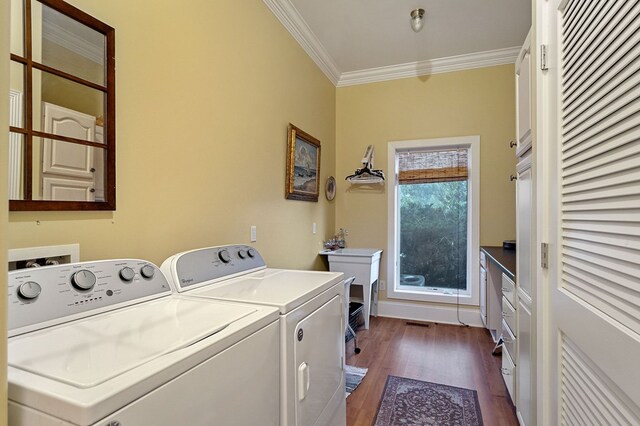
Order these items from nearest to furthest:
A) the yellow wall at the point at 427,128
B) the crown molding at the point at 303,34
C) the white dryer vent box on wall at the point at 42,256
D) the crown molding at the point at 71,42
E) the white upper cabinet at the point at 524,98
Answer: the white dryer vent box on wall at the point at 42,256 < the crown molding at the point at 71,42 < the white upper cabinet at the point at 524,98 < the crown molding at the point at 303,34 < the yellow wall at the point at 427,128

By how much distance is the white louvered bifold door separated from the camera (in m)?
0.72

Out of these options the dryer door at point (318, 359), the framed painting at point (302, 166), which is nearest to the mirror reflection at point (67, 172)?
the dryer door at point (318, 359)

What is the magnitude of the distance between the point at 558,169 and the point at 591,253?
0.33 metres

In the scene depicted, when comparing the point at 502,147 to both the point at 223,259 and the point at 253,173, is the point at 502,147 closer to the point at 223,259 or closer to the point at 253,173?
the point at 253,173

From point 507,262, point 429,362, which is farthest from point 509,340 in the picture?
point 429,362

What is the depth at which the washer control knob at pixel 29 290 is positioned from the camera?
2.77ft

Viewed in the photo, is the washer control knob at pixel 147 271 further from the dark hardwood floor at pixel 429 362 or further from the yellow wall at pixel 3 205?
the dark hardwood floor at pixel 429 362

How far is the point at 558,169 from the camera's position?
1.09 metres

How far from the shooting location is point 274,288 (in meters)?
1.33

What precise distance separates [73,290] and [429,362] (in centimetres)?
246

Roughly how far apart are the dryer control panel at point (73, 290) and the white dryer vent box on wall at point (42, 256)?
0.10 metres

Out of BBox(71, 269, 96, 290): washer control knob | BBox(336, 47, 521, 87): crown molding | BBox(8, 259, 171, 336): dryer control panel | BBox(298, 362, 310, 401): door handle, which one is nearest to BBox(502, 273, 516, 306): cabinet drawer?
BBox(298, 362, 310, 401): door handle

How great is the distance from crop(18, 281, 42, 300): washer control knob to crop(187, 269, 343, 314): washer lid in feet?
1.55

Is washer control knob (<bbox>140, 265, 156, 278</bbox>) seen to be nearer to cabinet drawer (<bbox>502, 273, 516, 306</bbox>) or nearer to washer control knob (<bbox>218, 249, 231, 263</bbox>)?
washer control knob (<bbox>218, 249, 231, 263</bbox>)
